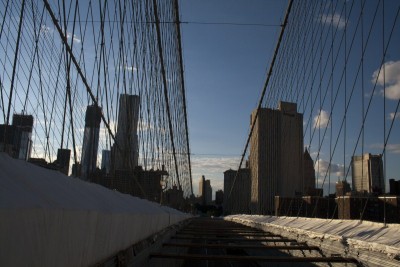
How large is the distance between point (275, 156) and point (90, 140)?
25138 mm

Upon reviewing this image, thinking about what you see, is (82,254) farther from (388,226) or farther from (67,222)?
(388,226)

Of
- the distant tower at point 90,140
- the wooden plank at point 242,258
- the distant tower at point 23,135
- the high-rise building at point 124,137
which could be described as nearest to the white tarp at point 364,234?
the wooden plank at point 242,258

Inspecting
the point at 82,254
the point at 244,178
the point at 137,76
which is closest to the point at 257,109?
the point at 244,178

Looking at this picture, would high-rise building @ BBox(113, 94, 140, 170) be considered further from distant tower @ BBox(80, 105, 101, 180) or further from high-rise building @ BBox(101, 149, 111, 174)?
distant tower @ BBox(80, 105, 101, 180)

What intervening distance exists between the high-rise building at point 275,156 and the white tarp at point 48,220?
16.6 meters

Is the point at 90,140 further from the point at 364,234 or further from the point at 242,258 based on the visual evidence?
the point at 364,234

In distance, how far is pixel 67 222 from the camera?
176 centimetres

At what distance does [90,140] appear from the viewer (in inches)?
303

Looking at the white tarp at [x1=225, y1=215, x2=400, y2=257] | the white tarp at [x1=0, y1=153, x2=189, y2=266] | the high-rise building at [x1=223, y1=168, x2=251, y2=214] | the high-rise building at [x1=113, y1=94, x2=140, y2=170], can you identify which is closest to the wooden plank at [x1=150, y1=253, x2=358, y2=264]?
the white tarp at [x1=225, y1=215, x2=400, y2=257]

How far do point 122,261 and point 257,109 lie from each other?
3210cm

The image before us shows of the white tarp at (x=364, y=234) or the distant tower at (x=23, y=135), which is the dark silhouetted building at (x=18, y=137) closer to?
the distant tower at (x=23, y=135)

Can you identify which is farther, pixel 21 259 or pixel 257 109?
pixel 257 109

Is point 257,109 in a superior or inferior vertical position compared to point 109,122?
superior

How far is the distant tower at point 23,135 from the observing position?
14.0ft
